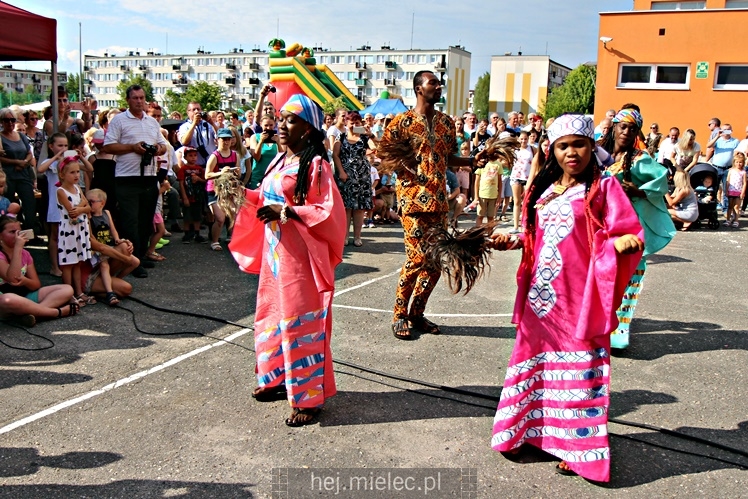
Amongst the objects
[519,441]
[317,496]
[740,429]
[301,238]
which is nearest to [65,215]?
[301,238]

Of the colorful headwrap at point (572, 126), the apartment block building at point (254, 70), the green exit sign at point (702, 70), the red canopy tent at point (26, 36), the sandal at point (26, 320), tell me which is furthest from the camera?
the apartment block building at point (254, 70)

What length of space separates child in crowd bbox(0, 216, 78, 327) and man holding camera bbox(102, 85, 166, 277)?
1592mm

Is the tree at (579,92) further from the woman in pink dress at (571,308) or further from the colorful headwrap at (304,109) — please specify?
the woman in pink dress at (571,308)

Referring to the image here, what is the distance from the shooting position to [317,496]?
10.8ft

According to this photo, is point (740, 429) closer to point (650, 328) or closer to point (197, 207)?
point (650, 328)

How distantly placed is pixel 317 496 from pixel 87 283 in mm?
4319

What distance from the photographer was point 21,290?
5.87 metres

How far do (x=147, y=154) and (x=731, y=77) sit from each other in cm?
2143

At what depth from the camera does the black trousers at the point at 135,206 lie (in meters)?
7.62

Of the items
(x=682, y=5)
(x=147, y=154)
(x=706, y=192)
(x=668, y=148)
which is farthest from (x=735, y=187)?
(x=682, y=5)

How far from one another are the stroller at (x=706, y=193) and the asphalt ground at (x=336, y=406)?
712 centimetres

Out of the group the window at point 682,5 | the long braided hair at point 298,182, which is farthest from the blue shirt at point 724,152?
the long braided hair at point 298,182

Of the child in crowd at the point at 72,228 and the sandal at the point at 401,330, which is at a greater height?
the child in crowd at the point at 72,228

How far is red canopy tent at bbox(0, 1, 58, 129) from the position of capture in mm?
7613
